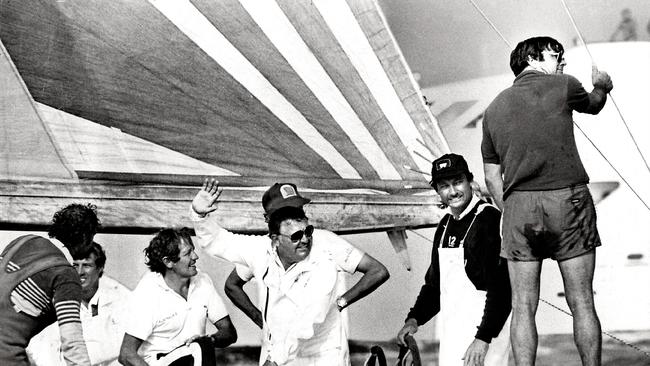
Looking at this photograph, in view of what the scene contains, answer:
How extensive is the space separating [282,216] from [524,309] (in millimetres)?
938

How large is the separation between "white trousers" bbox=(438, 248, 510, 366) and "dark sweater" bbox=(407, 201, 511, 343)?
0.12 ft

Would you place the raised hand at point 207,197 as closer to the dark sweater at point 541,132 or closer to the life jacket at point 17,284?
the life jacket at point 17,284

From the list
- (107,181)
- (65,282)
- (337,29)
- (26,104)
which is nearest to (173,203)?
(107,181)

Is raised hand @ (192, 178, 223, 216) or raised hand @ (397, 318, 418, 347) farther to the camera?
raised hand @ (192, 178, 223, 216)

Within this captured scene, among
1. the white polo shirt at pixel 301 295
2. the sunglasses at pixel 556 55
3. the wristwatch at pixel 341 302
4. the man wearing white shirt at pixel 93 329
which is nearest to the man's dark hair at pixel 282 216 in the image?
the white polo shirt at pixel 301 295

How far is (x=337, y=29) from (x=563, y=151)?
180 cm

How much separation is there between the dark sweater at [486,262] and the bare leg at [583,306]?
24cm

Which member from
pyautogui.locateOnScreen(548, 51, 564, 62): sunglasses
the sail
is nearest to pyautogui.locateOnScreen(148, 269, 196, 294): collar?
the sail

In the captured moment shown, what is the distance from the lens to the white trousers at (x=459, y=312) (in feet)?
12.2

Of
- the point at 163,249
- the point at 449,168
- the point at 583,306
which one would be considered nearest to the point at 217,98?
the point at 163,249

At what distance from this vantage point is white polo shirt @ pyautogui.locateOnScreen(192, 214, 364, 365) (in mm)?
3746

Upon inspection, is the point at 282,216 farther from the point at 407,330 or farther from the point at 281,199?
the point at 407,330

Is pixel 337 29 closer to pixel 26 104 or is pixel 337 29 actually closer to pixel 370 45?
pixel 370 45

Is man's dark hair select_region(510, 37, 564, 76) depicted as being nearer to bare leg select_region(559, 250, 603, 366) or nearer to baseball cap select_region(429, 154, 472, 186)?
baseball cap select_region(429, 154, 472, 186)
